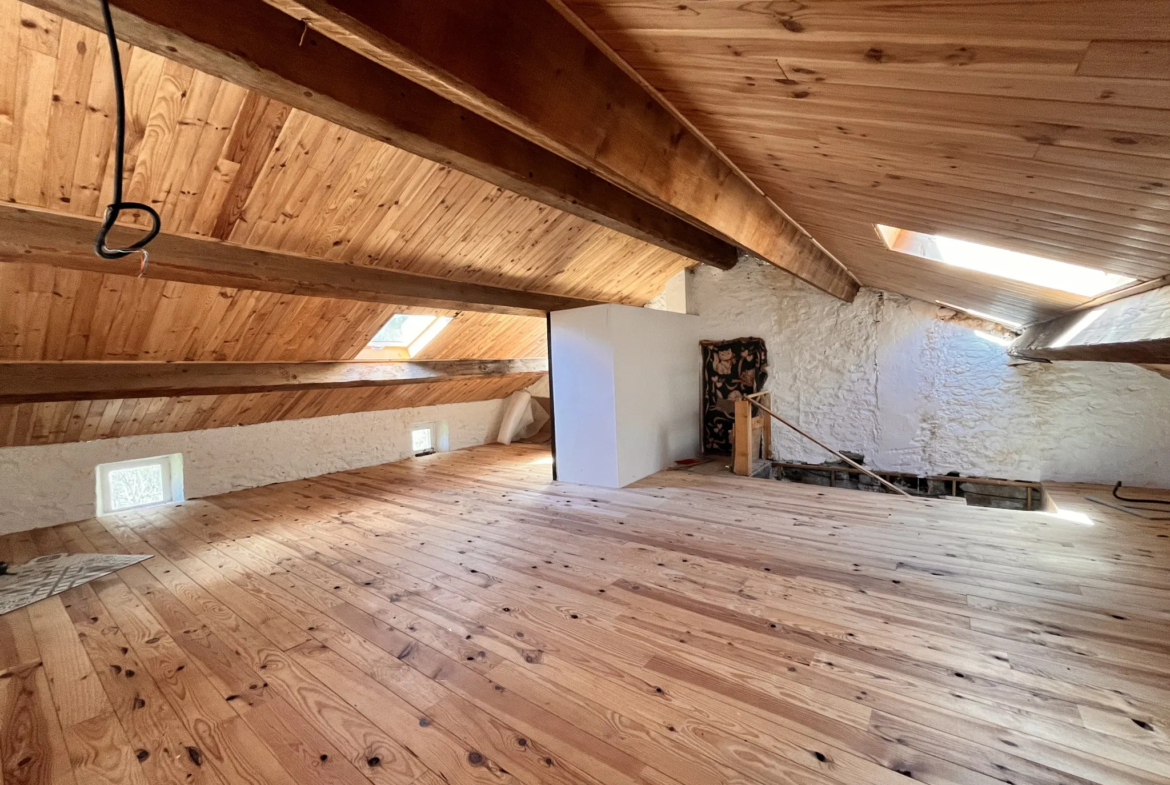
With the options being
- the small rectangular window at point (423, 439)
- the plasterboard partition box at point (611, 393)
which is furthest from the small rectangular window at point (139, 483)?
the plasterboard partition box at point (611, 393)

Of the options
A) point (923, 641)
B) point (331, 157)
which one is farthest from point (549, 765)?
point (331, 157)

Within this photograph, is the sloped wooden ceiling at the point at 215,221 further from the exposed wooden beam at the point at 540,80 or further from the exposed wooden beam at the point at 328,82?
the exposed wooden beam at the point at 540,80

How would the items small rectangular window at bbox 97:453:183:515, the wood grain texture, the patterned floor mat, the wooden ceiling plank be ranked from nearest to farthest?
the wooden ceiling plank
the patterned floor mat
the wood grain texture
small rectangular window at bbox 97:453:183:515

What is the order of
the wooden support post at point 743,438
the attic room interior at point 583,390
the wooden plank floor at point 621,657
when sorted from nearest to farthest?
the attic room interior at point 583,390 < the wooden plank floor at point 621,657 < the wooden support post at point 743,438

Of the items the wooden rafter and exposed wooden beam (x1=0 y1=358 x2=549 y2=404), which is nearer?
the wooden rafter

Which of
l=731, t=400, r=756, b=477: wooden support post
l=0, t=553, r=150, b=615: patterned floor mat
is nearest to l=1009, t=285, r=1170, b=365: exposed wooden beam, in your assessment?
l=731, t=400, r=756, b=477: wooden support post

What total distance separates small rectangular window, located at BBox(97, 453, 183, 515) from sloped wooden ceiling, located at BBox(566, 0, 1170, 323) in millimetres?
6175

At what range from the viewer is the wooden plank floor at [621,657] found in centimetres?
149

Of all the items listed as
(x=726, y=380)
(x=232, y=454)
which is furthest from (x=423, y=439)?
A: (x=726, y=380)

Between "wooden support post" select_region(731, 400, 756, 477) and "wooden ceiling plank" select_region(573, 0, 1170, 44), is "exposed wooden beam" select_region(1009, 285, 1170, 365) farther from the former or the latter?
"wooden support post" select_region(731, 400, 756, 477)

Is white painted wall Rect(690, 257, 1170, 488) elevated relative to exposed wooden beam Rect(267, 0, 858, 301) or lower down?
lower down

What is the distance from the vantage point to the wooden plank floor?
1490 millimetres

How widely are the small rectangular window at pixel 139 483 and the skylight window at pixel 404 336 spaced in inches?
93.2

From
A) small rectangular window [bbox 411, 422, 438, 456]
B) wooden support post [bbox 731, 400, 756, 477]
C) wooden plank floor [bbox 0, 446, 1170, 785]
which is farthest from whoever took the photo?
small rectangular window [bbox 411, 422, 438, 456]
